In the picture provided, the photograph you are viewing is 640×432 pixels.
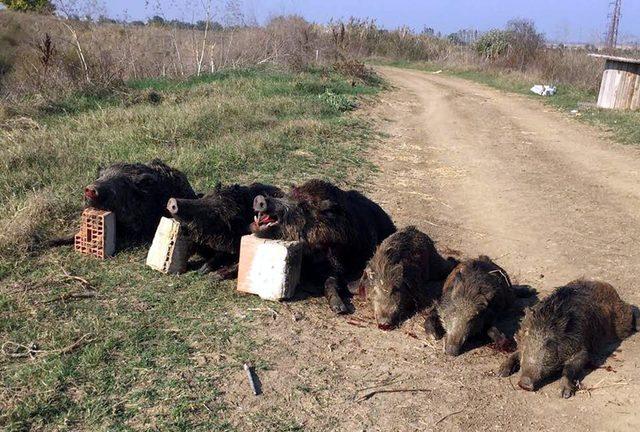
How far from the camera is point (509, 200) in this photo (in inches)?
375

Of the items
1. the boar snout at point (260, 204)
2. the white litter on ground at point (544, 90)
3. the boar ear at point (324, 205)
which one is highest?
the white litter on ground at point (544, 90)

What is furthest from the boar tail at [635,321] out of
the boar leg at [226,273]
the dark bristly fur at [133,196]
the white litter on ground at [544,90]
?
the white litter on ground at [544,90]

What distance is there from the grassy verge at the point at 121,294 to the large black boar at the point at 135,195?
1.25 feet

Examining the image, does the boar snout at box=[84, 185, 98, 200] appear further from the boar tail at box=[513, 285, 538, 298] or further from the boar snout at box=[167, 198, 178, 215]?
the boar tail at box=[513, 285, 538, 298]

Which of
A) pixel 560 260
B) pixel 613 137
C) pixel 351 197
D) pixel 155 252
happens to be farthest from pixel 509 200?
pixel 613 137

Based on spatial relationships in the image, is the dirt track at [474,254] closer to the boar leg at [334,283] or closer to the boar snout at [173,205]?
the boar leg at [334,283]

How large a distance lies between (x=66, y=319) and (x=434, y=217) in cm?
502

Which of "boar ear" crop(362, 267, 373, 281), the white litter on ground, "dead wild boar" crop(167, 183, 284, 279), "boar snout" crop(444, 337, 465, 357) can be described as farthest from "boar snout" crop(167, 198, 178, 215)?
the white litter on ground

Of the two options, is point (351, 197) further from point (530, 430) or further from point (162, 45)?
point (162, 45)

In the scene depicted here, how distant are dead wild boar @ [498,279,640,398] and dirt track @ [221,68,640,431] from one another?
0.14 m

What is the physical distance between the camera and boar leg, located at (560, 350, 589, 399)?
4512 mm

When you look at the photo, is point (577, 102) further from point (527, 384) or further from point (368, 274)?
point (527, 384)

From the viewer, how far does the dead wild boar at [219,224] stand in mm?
6043

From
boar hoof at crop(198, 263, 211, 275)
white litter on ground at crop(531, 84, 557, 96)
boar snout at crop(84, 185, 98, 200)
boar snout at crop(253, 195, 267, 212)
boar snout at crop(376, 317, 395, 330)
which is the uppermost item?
white litter on ground at crop(531, 84, 557, 96)
